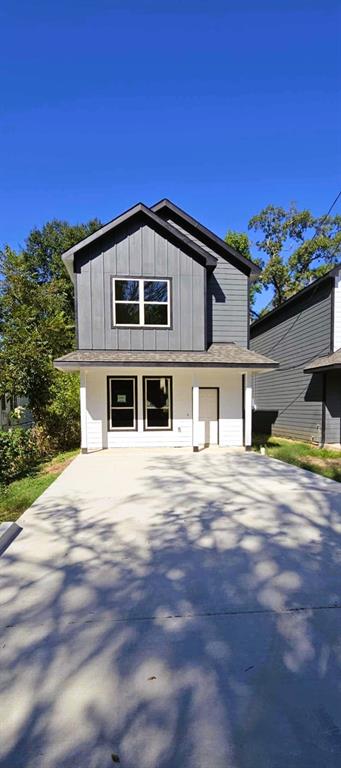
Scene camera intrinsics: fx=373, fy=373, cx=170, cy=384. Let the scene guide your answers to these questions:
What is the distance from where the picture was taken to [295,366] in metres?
15.0

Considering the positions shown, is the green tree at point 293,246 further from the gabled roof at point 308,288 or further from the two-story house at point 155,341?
the two-story house at point 155,341

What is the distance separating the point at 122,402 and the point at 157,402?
3.62 ft

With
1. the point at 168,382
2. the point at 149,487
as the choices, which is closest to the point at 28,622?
the point at 149,487

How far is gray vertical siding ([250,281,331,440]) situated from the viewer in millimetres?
13086

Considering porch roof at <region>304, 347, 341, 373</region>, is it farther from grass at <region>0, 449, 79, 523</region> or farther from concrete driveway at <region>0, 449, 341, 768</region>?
grass at <region>0, 449, 79, 523</region>

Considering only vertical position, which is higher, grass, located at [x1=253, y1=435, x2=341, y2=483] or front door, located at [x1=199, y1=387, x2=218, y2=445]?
front door, located at [x1=199, y1=387, x2=218, y2=445]

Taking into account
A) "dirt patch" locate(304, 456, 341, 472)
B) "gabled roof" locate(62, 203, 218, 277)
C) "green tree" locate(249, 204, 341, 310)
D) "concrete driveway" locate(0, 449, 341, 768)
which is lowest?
"dirt patch" locate(304, 456, 341, 472)

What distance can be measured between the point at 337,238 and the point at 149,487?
26.0 metres

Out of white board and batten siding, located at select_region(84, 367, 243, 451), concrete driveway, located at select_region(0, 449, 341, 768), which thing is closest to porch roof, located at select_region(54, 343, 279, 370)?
white board and batten siding, located at select_region(84, 367, 243, 451)

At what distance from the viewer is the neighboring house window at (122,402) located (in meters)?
11.6

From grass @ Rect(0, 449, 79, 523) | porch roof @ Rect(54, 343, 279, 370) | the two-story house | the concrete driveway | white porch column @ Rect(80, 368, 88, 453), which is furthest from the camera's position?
the two-story house

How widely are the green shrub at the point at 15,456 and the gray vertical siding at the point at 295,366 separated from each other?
944 cm

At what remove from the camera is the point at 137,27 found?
8.23m

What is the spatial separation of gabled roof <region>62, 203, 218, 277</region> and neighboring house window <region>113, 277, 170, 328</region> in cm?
126
